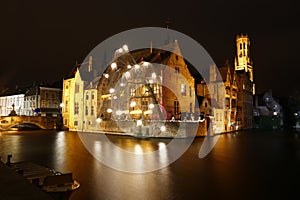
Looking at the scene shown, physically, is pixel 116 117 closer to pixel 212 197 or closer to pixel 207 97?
pixel 207 97

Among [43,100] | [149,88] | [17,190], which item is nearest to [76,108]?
[43,100]

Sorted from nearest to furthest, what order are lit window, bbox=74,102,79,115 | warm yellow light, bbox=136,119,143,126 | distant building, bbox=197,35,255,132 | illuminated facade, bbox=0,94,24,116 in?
warm yellow light, bbox=136,119,143,126
distant building, bbox=197,35,255,132
lit window, bbox=74,102,79,115
illuminated facade, bbox=0,94,24,116

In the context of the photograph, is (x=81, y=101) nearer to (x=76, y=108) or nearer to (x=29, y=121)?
(x=76, y=108)

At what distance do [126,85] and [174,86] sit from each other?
938cm

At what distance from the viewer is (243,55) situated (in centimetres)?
10825

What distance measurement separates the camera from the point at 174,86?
4409 cm

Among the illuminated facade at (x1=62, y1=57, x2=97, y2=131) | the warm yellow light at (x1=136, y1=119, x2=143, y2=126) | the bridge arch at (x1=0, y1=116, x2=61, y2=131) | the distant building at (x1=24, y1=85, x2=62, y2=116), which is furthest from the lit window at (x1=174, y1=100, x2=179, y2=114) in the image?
the distant building at (x1=24, y1=85, x2=62, y2=116)

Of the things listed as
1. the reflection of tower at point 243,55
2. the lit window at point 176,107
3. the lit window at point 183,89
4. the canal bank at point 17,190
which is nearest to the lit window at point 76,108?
the lit window at point 176,107

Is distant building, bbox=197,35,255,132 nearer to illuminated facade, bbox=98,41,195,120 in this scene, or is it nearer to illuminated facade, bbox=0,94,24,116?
illuminated facade, bbox=98,41,195,120

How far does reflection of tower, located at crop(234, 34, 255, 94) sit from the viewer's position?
352ft

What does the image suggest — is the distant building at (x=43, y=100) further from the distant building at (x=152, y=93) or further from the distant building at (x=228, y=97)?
the distant building at (x=228, y=97)

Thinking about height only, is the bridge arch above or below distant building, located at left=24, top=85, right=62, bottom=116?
below

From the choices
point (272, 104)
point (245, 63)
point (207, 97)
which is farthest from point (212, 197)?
point (245, 63)

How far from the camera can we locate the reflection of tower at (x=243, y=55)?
10725 cm
